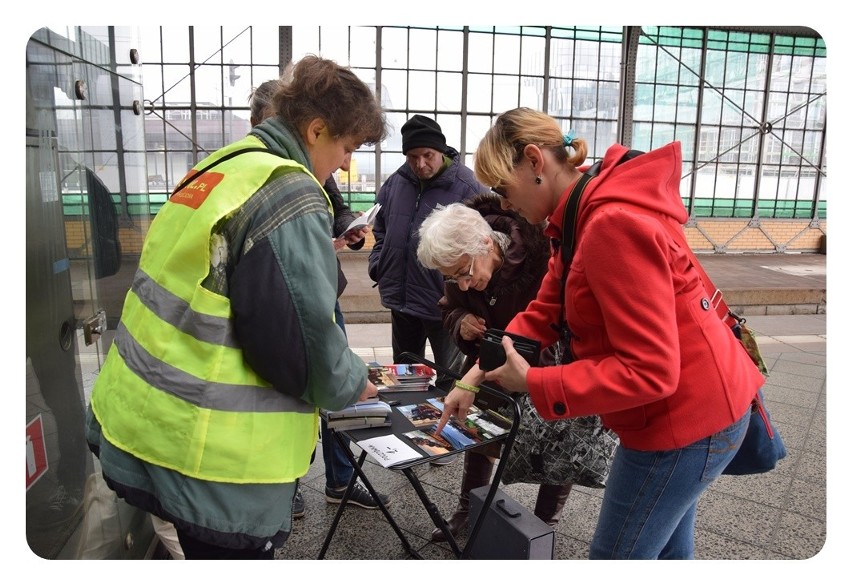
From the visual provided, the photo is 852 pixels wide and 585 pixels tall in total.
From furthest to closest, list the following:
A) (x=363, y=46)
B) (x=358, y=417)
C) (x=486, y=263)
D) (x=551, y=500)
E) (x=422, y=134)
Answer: (x=363, y=46)
(x=422, y=134)
(x=551, y=500)
(x=486, y=263)
(x=358, y=417)

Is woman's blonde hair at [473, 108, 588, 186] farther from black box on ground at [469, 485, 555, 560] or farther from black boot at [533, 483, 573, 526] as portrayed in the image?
black boot at [533, 483, 573, 526]

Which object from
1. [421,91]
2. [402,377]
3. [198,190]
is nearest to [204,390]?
[198,190]

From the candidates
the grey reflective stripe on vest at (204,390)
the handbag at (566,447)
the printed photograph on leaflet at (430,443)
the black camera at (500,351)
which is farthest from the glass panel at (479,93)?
the grey reflective stripe on vest at (204,390)

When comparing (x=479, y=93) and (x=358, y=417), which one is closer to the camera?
(x=358, y=417)

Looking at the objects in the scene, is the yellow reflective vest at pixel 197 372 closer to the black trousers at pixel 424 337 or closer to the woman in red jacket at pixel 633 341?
the woman in red jacket at pixel 633 341

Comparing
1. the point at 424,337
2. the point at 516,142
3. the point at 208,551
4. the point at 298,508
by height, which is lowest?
the point at 298,508

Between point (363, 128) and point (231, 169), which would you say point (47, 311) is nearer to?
Result: point (231, 169)

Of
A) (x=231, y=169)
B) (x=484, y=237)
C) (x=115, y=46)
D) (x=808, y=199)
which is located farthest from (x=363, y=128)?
(x=808, y=199)

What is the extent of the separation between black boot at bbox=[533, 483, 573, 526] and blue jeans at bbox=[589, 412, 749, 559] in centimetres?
93

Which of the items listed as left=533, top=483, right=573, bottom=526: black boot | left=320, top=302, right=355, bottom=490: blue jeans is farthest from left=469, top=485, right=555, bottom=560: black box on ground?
left=320, top=302, right=355, bottom=490: blue jeans

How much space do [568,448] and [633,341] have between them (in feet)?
3.06

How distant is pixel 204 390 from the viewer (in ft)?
3.67

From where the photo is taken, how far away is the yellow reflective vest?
111 centimetres

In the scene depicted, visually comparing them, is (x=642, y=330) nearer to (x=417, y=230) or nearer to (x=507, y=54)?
(x=417, y=230)
